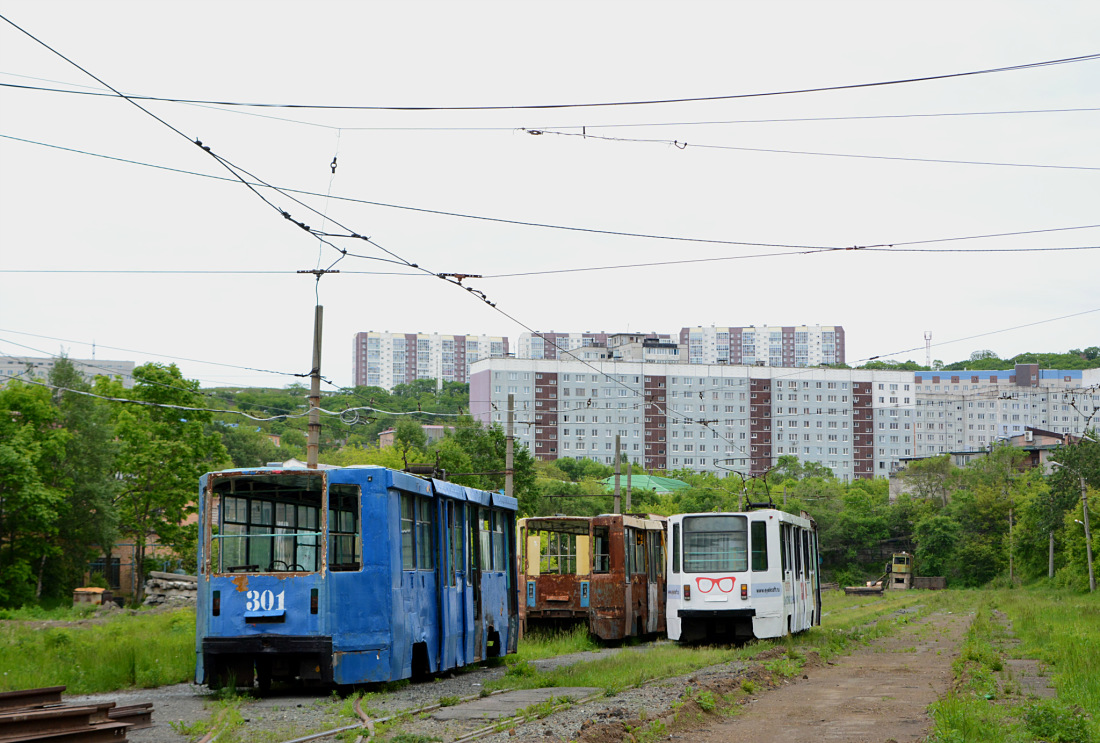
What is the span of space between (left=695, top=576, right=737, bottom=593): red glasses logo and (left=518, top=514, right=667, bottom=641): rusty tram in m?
2.38

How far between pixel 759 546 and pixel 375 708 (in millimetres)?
12575

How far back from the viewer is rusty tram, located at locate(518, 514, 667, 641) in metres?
25.4

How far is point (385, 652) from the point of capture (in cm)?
1408

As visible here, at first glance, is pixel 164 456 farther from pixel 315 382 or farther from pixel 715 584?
pixel 715 584

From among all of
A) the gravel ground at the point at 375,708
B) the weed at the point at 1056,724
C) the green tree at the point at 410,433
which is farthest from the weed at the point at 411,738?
the green tree at the point at 410,433

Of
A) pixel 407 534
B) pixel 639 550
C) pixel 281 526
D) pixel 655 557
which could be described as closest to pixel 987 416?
pixel 655 557

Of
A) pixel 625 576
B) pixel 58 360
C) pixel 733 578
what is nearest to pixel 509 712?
pixel 733 578

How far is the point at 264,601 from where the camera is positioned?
13.7 meters

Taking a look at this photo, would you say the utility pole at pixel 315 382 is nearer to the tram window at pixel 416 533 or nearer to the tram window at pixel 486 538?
the tram window at pixel 486 538

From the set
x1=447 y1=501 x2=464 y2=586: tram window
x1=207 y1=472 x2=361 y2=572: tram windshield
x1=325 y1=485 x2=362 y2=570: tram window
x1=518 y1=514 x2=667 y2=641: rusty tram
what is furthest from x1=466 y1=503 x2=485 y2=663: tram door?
x1=518 y1=514 x2=667 y2=641: rusty tram

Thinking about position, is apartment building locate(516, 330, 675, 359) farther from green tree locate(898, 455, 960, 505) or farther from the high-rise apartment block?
green tree locate(898, 455, 960, 505)

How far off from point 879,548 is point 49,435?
63004 millimetres

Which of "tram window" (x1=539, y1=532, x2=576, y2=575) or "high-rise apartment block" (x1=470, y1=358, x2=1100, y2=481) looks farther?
"high-rise apartment block" (x1=470, y1=358, x2=1100, y2=481)

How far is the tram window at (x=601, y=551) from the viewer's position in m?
25.5
